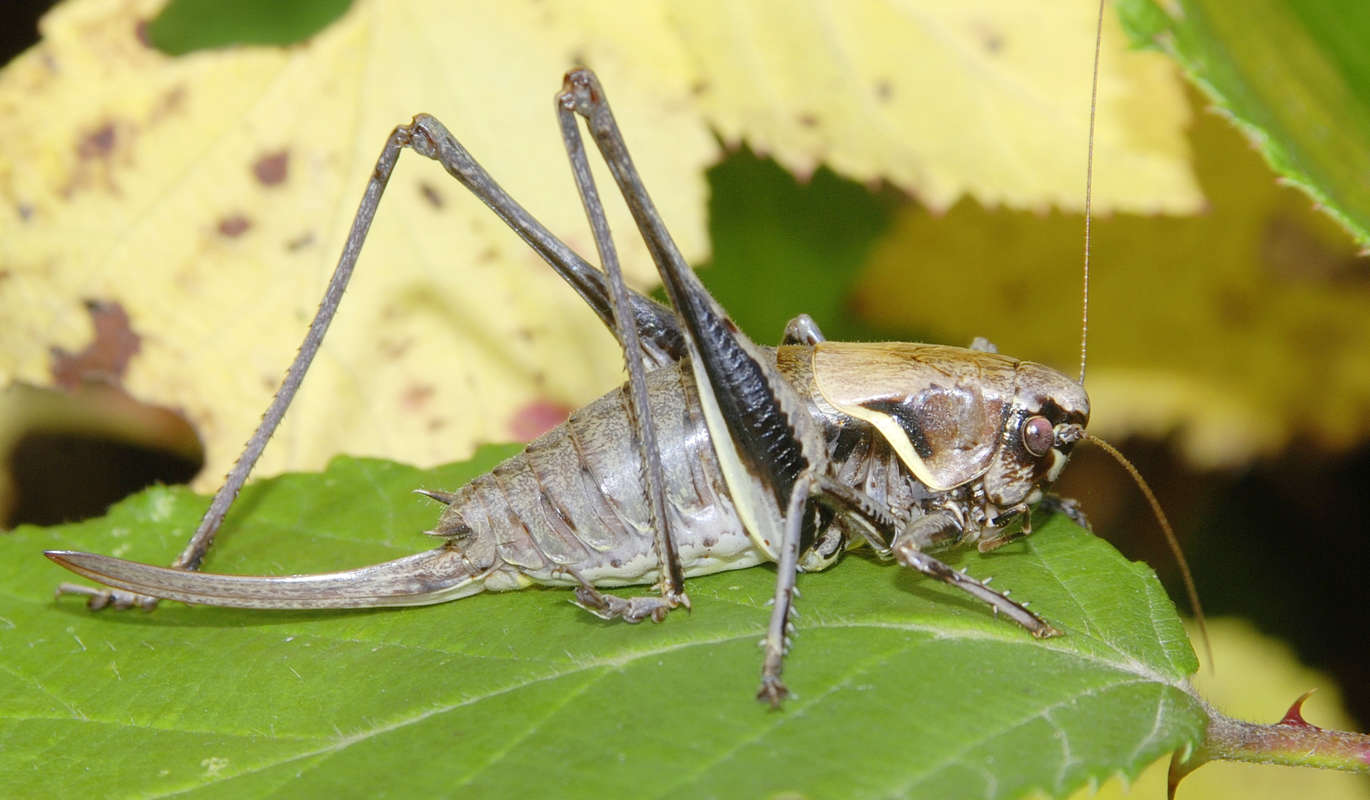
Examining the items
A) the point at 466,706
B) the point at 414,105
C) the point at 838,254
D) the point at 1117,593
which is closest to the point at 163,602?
the point at 466,706

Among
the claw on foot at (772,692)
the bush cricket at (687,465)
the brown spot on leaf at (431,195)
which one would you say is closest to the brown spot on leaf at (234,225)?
the brown spot on leaf at (431,195)

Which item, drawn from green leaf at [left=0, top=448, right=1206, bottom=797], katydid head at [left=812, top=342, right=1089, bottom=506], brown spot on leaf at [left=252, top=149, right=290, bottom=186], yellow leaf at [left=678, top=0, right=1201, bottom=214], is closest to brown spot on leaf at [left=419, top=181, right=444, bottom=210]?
brown spot on leaf at [left=252, top=149, right=290, bottom=186]

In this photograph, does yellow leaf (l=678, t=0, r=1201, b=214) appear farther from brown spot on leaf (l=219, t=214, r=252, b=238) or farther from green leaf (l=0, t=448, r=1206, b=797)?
brown spot on leaf (l=219, t=214, r=252, b=238)

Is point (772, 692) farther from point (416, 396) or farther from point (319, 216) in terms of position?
point (319, 216)

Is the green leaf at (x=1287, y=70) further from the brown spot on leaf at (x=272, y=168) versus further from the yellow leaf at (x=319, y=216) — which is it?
the brown spot on leaf at (x=272, y=168)

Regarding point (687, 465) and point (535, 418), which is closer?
point (687, 465)

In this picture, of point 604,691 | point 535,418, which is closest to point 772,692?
point 604,691

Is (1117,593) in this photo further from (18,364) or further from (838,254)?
(18,364)

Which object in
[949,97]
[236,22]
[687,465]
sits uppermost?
[236,22]
